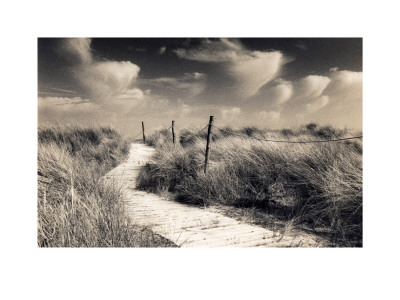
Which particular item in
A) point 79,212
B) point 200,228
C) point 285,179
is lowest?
point 200,228

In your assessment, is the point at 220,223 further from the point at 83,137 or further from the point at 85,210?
the point at 83,137

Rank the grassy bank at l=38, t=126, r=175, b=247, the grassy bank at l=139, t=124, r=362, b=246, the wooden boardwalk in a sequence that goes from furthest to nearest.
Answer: the grassy bank at l=139, t=124, r=362, b=246 < the wooden boardwalk < the grassy bank at l=38, t=126, r=175, b=247

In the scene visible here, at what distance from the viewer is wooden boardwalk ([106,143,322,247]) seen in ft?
8.07

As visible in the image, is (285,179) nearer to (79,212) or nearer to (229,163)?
(229,163)

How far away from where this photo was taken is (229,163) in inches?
164

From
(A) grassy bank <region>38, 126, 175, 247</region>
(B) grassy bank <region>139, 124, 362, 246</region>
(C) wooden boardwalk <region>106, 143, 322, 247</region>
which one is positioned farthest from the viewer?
(B) grassy bank <region>139, 124, 362, 246</region>

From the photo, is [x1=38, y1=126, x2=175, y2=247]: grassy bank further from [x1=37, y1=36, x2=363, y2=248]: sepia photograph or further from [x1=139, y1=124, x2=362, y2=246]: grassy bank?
Answer: [x1=139, y1=124, x2=362, y2=246]: grassy bank

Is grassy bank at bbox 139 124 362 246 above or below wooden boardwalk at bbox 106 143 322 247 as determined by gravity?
above

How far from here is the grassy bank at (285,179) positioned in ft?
9.23

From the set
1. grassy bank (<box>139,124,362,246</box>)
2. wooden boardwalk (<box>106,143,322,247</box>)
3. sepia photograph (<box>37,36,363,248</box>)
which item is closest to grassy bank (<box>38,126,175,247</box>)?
sepia photograph (<box>37,36,363,248</box>)

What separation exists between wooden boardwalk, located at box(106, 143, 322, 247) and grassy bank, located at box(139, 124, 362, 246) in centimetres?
29

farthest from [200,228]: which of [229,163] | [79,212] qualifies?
[229,163]

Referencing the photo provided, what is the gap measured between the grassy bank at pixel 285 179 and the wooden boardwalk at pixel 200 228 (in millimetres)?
295

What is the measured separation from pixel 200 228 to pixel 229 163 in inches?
61.8
